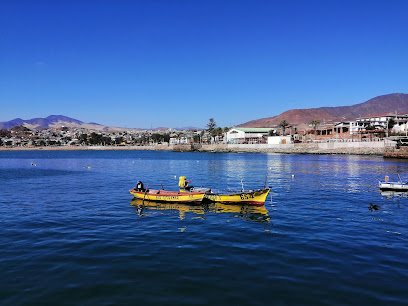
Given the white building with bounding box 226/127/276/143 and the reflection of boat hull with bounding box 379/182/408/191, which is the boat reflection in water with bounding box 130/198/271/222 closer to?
the reflection of boat hull with bounding box 379/182/408/191

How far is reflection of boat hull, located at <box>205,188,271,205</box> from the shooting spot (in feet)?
89.5

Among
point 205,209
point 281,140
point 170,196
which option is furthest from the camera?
point 281,140

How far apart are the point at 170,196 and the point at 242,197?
7.19 metres

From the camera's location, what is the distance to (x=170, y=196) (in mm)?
29828

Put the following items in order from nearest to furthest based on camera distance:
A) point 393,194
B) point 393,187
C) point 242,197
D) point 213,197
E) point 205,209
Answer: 1. point 205,209
2. point 242,197
3. point 213,197
4. point 393,194
5. point 393,187

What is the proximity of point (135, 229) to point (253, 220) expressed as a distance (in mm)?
8895

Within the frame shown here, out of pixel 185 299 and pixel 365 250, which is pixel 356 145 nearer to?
pixel 365 250

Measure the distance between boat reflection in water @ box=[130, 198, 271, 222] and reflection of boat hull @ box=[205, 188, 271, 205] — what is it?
42cm

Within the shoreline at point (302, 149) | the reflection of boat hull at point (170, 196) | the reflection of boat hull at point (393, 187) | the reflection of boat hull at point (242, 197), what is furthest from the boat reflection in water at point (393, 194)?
the shoreline at point (302, 149)

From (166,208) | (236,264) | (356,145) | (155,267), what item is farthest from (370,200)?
(356,145)

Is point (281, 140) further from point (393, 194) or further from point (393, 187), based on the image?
point (393, 194)

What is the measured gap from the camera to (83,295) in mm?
11375

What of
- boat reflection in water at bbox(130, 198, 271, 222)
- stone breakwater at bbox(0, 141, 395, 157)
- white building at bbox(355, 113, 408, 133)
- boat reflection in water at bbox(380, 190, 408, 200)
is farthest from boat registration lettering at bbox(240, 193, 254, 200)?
white building at bbox(355, 113, 408, 133)

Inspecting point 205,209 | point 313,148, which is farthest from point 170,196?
point 313,148
